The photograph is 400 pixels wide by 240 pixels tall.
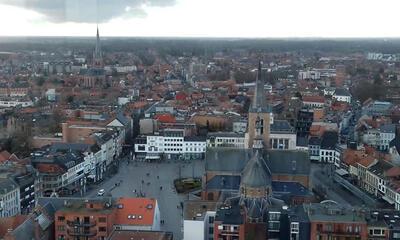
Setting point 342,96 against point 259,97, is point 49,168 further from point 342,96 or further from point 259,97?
point 342,96

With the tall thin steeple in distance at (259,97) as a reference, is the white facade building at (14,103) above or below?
below

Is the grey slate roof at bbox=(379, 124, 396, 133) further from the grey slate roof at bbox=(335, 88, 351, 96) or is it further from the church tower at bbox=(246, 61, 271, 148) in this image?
the grey slate roof at bbox=(335, 88, 351, 96)

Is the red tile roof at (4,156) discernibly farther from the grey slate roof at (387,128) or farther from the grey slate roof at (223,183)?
the grey slate roof at (387,128)

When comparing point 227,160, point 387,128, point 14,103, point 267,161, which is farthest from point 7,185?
point 14,103

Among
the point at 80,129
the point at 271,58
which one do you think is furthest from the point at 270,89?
the point at 271,58

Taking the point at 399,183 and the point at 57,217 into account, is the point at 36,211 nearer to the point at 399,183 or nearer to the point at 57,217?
the point at 57,217

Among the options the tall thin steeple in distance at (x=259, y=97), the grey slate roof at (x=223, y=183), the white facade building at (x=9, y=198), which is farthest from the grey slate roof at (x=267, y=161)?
the white facade building at (x=9, y=198)
